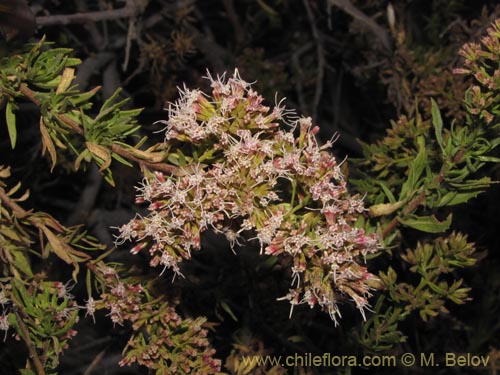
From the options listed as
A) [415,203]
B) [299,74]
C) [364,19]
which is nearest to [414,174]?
[415,203]

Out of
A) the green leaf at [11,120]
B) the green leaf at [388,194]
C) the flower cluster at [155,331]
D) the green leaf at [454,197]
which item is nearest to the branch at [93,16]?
the green leaf at [11,120]

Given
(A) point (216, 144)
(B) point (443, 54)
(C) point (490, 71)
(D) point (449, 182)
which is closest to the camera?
(A) point (216, 144)

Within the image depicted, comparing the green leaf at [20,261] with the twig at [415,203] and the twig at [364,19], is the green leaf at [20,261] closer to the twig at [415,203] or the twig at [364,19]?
the twig at [415,203]

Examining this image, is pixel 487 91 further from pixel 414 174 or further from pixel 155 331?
pixel 155 331

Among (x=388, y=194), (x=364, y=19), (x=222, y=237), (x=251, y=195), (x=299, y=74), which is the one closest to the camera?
(x=251, y=195)

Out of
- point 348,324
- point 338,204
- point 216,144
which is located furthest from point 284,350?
point 216,144

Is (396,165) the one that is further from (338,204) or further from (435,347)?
(435,347)

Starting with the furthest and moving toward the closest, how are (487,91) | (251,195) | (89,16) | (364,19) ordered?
(364,19), (89,16), (487,91), (251,195)

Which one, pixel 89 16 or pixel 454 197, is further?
pixel 89 16
